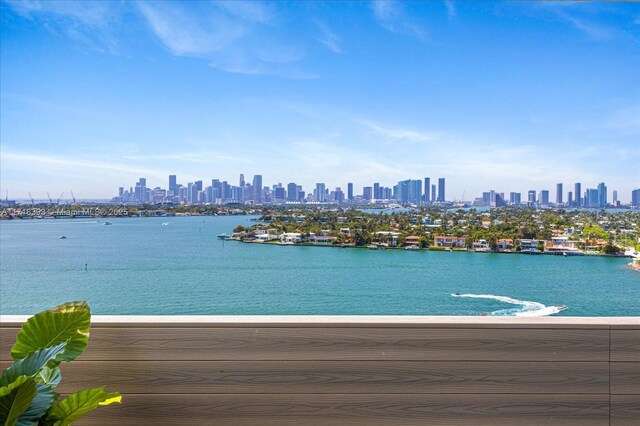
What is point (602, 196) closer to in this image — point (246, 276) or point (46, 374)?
point (46, 374)

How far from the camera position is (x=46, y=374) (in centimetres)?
103

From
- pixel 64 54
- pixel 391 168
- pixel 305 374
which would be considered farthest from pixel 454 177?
pixel 305 374

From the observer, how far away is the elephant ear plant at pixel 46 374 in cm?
88

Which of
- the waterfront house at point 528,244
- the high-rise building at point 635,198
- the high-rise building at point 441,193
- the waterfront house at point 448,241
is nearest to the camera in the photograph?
the high-rise building at point 635,198

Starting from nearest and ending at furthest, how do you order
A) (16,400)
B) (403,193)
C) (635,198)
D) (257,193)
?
(16,400) → (635,198) → (257,193) → (403,193)

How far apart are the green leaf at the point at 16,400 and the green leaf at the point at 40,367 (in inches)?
1.9

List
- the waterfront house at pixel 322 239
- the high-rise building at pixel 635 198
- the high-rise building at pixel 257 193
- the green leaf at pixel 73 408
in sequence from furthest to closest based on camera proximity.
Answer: the waterfront house at pixel 322 239, the high-rise building at pixel 257 193, the high-rise building at pixel 635 198, the green leaf at pixel 73 408

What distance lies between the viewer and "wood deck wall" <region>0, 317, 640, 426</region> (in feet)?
4.26

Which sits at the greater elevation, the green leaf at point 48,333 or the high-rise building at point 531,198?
the high-rise building at point 531,198

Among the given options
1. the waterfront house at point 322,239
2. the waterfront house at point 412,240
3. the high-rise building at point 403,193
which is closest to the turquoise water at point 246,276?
the waterfront house at point 412,240

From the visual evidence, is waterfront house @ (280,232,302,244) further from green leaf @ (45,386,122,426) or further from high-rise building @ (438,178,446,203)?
green leaf @ (45,386,122,426)

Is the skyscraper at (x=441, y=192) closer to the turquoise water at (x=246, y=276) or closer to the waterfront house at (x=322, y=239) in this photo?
the turquoise water at (x=246, y=276)

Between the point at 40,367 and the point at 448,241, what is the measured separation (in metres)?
8.90

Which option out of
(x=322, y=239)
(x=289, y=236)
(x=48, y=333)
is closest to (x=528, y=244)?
(x=322, y=239)
